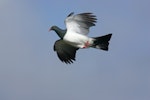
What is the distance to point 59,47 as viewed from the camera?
35.8 meters

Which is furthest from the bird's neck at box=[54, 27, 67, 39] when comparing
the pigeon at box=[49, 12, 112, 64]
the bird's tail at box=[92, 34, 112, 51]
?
the bird's tail at box=[92, 34, 112, 51]

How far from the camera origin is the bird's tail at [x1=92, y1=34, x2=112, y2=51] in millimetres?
31767

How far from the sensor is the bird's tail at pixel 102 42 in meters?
31.8

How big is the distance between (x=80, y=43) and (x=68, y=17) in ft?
6.91

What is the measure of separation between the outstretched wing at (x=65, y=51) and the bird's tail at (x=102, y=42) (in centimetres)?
334

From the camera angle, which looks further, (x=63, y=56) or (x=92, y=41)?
(x=63, y=56)

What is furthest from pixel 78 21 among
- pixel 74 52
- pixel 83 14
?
pixel 74 52

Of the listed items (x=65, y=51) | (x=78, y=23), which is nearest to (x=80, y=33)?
(x=78, y=23)

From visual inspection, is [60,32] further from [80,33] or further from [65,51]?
[65,51]

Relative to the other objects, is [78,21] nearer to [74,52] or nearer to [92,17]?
[92,17]

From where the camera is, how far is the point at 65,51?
35.9 metres

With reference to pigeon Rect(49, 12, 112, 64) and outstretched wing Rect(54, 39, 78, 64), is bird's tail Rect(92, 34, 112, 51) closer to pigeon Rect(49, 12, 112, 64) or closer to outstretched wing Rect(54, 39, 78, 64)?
pigeon Rect(49, 12, 112, 64)

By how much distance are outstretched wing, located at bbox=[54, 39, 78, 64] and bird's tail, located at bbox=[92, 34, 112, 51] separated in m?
3.34

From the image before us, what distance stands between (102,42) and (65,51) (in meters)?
4.41
